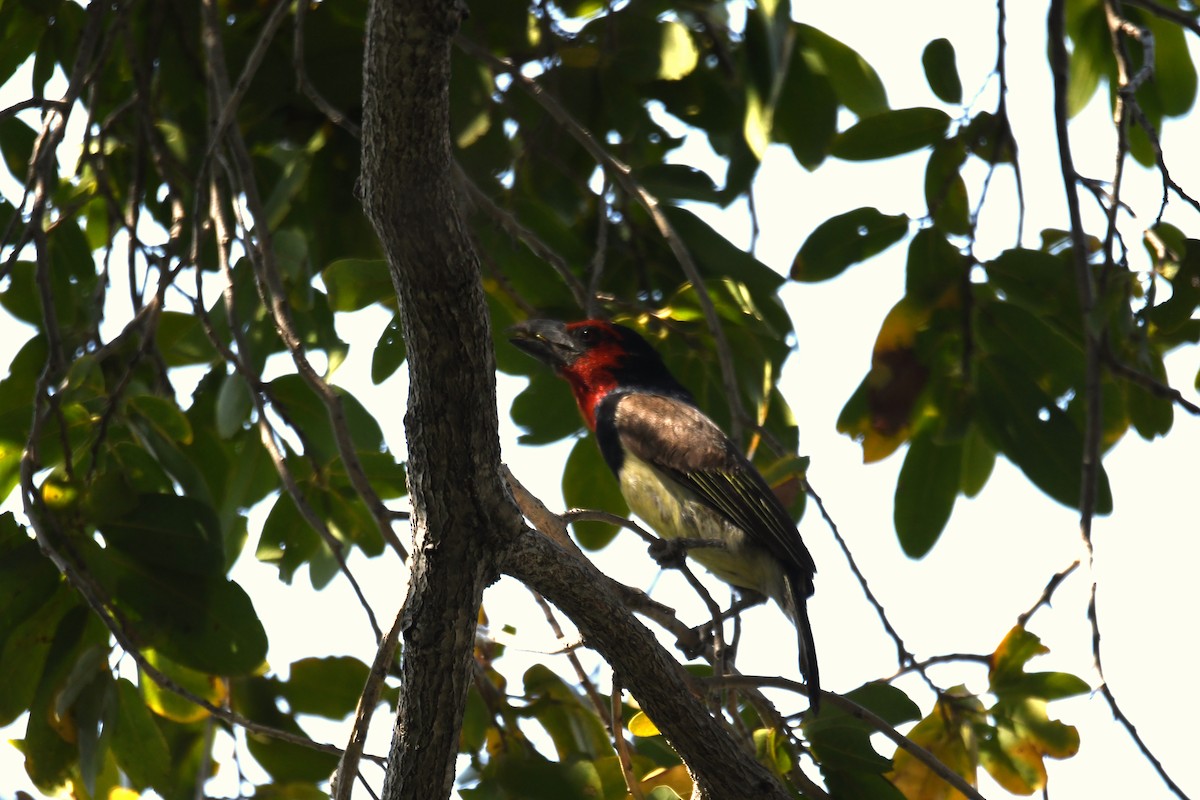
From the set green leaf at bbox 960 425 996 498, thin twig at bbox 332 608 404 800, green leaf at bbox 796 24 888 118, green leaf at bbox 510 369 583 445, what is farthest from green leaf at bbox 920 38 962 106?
thin twig at bbox 332 608 404 800

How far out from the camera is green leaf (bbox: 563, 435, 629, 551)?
14.2ft

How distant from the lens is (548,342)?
4207 mm

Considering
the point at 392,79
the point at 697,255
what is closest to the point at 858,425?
the point at 697,255

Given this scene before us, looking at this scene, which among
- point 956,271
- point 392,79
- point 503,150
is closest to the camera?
point 392,79

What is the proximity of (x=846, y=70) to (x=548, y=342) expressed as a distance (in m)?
1.30

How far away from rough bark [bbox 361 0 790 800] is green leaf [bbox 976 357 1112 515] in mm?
1486

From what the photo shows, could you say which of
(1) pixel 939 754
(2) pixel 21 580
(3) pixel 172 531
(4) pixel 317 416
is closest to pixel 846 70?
(4) pixel 317 416

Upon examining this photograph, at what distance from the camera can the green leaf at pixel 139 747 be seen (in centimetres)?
335

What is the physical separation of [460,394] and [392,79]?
1.69 feet

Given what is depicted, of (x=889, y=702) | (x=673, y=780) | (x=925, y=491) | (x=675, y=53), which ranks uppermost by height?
(x=675, y=53)

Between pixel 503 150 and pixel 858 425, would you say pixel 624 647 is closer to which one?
pixel 858 425

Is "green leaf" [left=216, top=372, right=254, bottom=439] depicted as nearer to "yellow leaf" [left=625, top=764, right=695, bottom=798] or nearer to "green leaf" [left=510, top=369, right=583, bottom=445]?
"green leaf" [left=510, top=369, right=583, bottom=445]

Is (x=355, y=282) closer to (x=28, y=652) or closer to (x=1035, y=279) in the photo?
(x=28, y=652)

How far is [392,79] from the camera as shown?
190 centimetres
